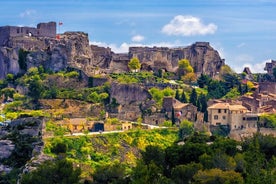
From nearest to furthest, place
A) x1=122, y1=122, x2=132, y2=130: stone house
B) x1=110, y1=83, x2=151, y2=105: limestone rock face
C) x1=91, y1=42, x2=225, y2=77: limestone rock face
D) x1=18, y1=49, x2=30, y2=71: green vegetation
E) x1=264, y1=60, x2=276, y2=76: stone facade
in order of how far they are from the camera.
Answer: x1=122, y1=122, x2=132, y2=130: stone house < x1=110, y1=83, x2=151, y2=105: limestone rock face < x1=18, y1=49, x2=30, y2=71: green vegetation < x1=91, y1=42, x2=225, y2=77: limestone rock face < x1=264, y1=60, x2=276, y2=76: stone facade

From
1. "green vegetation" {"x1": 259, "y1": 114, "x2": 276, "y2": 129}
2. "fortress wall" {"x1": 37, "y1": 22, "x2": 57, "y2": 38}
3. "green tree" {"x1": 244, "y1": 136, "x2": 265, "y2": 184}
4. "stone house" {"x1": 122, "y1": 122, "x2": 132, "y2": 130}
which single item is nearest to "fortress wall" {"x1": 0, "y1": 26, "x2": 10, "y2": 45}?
"fortress wall" {"x1": 37, "y1": 22, "x2": 57, "y2": 38}

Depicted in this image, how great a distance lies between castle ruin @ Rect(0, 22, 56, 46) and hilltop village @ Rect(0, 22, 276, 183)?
117 mm

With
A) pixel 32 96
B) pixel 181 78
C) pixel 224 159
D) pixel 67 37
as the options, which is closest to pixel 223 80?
pixel 181 78

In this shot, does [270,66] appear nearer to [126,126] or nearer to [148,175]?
[126,126]

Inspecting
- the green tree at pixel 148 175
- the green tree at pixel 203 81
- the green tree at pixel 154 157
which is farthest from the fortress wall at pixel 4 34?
the green tree at pixel 148 175

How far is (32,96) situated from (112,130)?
11.2 metres

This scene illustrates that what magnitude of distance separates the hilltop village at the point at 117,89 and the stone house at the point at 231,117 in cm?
9

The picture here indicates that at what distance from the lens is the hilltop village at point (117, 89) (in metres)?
70.7

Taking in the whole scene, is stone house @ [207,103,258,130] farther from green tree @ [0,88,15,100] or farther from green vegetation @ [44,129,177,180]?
green tree @ [0,88,15,100]

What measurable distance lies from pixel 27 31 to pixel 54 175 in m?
44.6

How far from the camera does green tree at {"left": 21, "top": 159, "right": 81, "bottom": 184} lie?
4956 cm

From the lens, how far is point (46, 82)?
7888cm

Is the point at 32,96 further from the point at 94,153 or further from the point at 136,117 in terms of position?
the point at 94,153

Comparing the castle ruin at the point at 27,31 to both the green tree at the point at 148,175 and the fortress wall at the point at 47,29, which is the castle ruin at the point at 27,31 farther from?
the green tree at the point at 148,175
